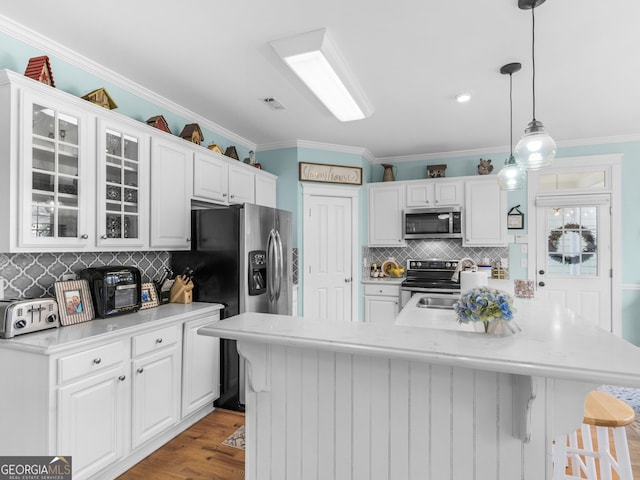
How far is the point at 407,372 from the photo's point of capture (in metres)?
1.30

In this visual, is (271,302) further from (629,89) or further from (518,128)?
(629,89)

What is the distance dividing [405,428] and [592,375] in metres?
0.63

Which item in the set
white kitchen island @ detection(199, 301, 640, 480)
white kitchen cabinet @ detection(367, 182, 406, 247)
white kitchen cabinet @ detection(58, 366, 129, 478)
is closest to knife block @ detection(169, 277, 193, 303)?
white kitchen cabinet @ detection(58, 366, 129, 478)

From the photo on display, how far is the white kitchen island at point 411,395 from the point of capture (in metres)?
1.08

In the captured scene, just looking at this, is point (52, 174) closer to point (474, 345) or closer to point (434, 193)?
point (474, 345)

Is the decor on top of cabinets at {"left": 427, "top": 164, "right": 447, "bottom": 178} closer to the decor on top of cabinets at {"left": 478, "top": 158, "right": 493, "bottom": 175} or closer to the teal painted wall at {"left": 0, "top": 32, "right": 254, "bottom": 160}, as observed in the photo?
the decor on top of cabinets at {"left": 478, "top": 158, "right": 493, "bottom": 175}

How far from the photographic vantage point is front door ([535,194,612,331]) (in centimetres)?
425

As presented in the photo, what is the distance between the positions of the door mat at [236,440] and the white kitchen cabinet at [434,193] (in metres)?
3.42

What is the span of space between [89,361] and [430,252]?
164 inches

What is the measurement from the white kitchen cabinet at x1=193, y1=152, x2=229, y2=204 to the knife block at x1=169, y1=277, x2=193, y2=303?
74 centimetres

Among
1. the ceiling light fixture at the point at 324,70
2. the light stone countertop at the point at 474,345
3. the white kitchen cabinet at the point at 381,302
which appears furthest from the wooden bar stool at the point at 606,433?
the white kitchen cabinet at the point at 381,302

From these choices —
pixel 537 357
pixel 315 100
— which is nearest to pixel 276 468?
pixel 537 357

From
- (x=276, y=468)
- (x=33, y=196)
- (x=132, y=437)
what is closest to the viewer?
(x=276, y=468)

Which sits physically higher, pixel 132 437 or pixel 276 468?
pixel 276 468
